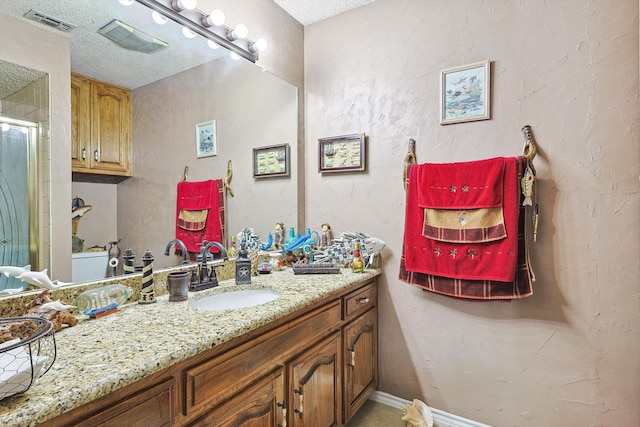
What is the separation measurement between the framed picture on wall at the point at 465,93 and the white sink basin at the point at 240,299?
49.9 inches

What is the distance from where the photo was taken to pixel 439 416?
5.82ft

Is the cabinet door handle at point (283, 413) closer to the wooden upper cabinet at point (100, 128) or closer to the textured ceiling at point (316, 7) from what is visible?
the wooden upper cabinet at point (100, 128)

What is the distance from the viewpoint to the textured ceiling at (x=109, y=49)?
1009mm

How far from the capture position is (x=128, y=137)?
1300mm

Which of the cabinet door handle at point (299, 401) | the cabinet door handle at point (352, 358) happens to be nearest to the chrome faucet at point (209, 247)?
the cabinet door handle at point (299, 401)

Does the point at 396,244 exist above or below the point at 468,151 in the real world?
below

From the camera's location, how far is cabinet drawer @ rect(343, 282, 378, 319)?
162 centimetres

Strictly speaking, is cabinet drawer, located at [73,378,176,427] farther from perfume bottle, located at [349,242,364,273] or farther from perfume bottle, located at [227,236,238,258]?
perfume bottle, located at [349,242,364,273]

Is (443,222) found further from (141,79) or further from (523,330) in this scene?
(141,79)

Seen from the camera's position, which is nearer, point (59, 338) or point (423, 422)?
point (59, 338)

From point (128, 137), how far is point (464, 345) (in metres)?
1.88

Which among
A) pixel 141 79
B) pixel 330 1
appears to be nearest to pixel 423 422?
pixel 141 79

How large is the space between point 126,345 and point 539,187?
5.71 feet

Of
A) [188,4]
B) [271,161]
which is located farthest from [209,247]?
[188,4]
